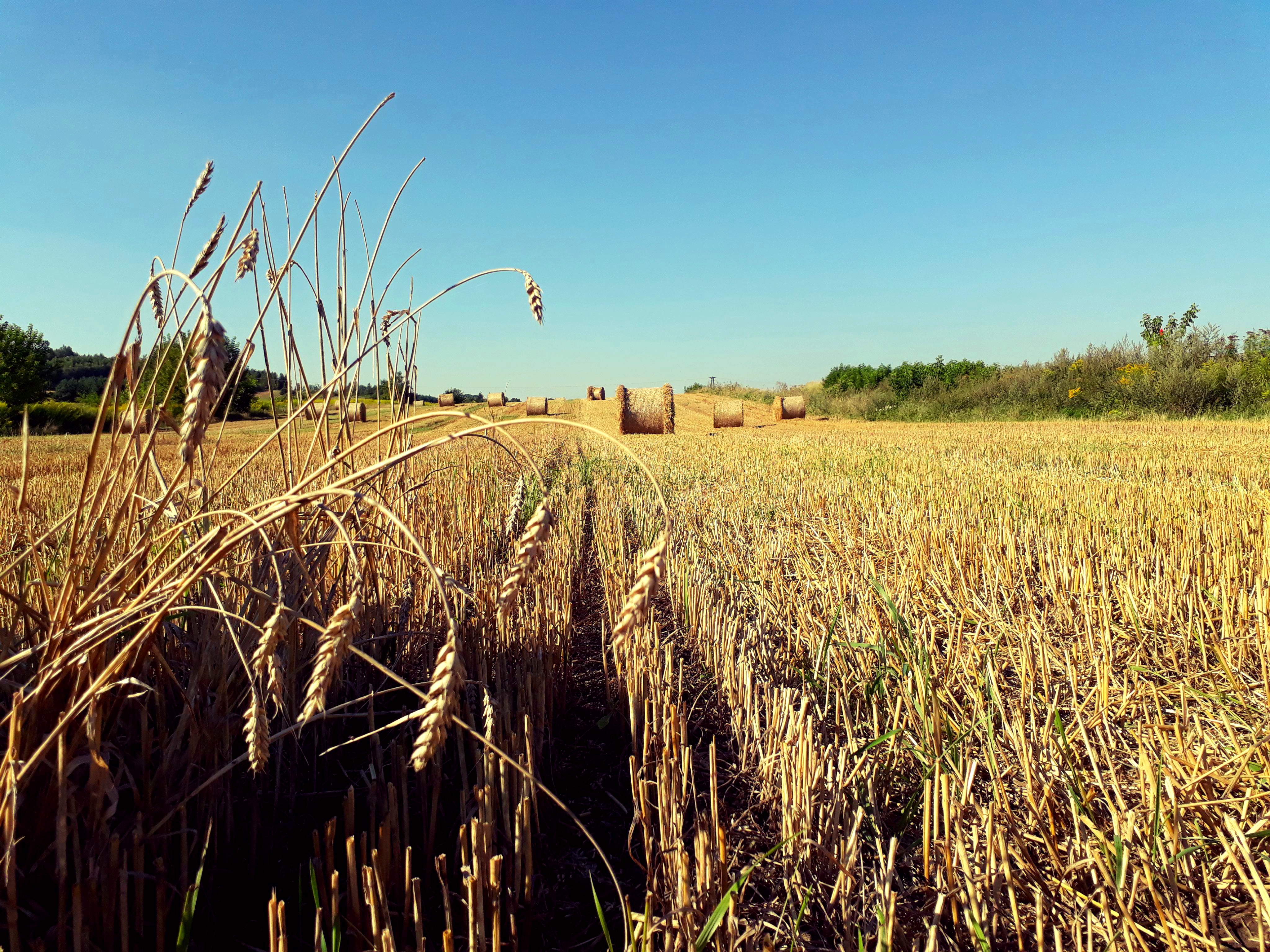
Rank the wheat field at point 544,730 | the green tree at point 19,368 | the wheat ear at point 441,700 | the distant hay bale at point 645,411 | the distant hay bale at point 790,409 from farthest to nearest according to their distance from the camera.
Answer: the green tree at point 19,368, the distant hay bale at point 790,409, the distant hay bale at point 645,411, the wheat field at point 544,730, the wheat ear at point 441,700

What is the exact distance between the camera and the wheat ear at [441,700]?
76cm

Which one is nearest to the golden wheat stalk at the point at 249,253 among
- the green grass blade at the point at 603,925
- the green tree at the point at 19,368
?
the green grass blade at the point at 603,925

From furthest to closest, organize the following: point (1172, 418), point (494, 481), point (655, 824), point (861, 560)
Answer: point (1172, 418)
point (494, 481)
point (861, 560)
point (655, 824)

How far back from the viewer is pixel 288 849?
1557 mm

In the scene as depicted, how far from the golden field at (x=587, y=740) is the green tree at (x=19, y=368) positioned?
41.9 m

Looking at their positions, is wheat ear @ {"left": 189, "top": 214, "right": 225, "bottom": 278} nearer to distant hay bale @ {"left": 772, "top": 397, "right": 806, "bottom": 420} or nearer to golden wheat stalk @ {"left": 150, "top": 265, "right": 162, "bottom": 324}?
golden wheat stalk @ {"left": 150, "top": 265, "right": 162, "bottom": 324}

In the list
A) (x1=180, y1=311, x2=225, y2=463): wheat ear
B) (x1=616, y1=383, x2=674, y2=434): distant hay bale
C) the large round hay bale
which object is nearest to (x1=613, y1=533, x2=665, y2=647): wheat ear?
(x1=180, y1=311, x2=225, y2=463): wheat ear

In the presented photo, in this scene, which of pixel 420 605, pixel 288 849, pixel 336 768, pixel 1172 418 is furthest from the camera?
pixel 1172 418

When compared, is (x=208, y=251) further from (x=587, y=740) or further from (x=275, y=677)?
(x=587, y=740)

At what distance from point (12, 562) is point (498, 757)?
1.03 metres

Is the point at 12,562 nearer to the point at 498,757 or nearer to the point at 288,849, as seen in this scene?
the point at 288,849

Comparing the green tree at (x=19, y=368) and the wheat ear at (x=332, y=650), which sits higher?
the green tree at (x=19, y=368)

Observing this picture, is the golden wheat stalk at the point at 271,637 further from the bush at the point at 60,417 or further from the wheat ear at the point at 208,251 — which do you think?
the bush at the point at 60,417

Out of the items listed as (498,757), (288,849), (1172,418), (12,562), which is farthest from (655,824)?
(1172,418)
